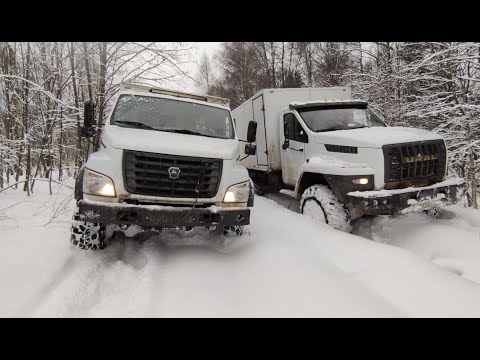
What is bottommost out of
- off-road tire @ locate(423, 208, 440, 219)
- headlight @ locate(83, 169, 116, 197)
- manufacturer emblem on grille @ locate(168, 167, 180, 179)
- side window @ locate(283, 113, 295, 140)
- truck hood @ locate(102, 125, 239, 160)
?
off-road tire @ locate(423, 208, 440, 219)

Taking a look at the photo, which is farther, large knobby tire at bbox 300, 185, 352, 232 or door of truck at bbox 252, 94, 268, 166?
door of truck at bbox 252, 94, 268, 166

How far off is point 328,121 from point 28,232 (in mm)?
5773

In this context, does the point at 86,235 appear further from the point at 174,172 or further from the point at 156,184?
the point at 174,172

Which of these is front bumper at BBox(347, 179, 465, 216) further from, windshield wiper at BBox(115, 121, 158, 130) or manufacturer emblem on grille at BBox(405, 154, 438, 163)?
windshield wiper at BBox(115, 121, 158, 130)

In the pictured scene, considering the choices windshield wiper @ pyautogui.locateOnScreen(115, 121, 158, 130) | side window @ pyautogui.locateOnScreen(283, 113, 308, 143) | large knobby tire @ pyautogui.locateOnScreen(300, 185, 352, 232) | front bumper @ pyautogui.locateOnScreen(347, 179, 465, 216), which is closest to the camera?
windshield wiper @ pyautogui.locateOnScreen(115, 121, 158, 130)

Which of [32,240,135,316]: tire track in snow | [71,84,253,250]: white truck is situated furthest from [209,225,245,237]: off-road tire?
[32,240,135,316]: tire track in snow

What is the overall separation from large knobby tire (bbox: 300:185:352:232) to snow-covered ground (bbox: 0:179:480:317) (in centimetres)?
43

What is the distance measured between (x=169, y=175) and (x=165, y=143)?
42 centimetres

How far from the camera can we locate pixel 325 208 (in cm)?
534

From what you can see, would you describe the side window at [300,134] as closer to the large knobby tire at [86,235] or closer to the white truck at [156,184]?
the white truck at [156,184]

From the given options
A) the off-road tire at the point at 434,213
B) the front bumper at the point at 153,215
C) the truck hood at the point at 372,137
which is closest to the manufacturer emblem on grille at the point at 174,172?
the front bumper at the point at 153,215

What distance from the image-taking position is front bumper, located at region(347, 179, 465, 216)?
4.71 m
